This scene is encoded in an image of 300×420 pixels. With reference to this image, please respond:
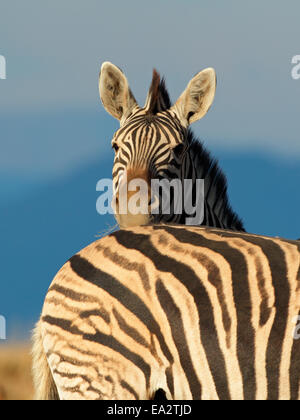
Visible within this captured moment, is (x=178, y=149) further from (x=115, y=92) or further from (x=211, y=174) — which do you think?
(x=115, y=92)

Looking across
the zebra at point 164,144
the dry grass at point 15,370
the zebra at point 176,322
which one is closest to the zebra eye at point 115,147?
the zebra at point 164,144

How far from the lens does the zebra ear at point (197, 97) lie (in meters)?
8.58

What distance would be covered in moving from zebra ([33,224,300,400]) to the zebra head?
2141 mm

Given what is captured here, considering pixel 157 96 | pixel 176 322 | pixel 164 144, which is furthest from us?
pixel 157 96

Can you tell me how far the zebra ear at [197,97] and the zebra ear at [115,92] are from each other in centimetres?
60

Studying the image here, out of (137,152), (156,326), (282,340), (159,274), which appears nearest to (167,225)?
(159,274)

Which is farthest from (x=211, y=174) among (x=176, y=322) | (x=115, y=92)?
(x=176, y=322)

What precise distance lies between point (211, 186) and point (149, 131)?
1.01m

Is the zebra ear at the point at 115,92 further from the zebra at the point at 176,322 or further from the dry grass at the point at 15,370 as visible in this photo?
the dry grass at the point at 15,370

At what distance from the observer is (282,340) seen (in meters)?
4.64

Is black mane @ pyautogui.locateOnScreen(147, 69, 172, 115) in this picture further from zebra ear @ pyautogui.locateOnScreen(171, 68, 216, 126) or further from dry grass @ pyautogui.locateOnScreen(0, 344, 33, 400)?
dry grass @ pyautogui.locateOnScreen(0, 344, 33, 400)

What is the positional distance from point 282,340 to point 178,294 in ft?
2.59

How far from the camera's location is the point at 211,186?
8.08 meters

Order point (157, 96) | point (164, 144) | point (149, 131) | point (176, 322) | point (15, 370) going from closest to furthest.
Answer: point (176, 322) < point (164, 144) < point (149, 131) < point (157, 96) < point (15, 370)
